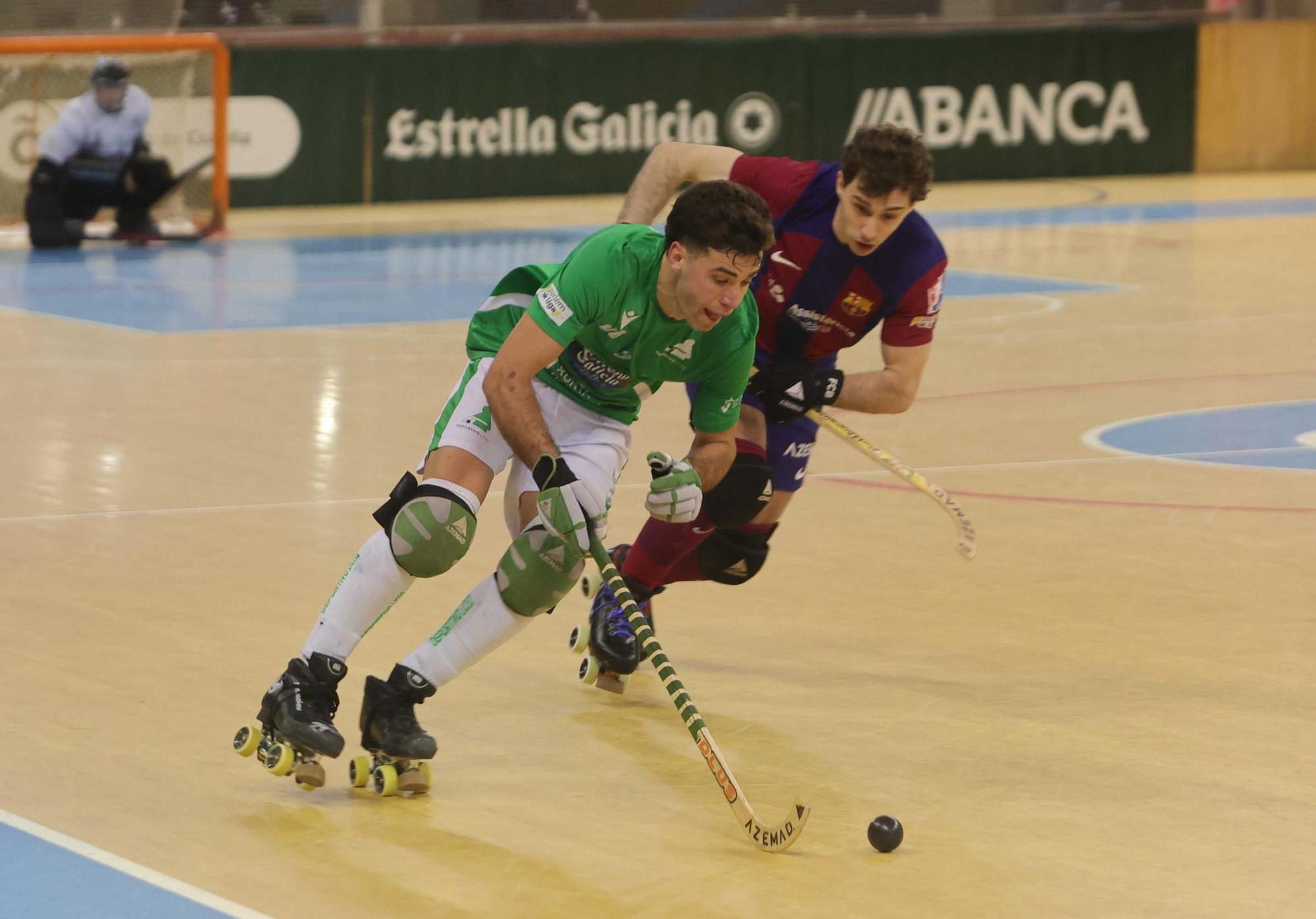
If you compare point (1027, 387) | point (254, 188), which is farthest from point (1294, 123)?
point (1027, 387)

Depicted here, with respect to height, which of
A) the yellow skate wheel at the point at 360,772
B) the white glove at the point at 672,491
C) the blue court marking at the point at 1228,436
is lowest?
the yellow skate wheel at the point at 360,772

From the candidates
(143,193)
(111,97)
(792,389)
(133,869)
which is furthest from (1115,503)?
(143,193)

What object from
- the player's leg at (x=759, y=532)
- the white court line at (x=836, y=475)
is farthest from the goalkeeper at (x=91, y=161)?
the player's leg at (x=759, y=532)

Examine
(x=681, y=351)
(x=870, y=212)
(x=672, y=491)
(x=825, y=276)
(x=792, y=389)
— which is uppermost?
(x=870, y=212)

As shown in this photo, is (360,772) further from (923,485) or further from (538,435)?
(923,485)

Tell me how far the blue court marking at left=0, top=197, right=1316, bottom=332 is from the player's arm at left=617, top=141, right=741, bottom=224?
7856 millimetres

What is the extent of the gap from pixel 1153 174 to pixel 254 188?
11.2 metres

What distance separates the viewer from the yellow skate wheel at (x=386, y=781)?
5289 mm

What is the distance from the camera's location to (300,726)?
5.17 metres

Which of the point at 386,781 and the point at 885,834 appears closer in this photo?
the point at 885,834

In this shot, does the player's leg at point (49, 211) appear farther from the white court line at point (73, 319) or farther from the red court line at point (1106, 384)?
the red court line at point (1106, 384)

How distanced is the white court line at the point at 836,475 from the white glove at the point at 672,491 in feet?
11.7

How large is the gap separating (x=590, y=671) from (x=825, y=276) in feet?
4.80

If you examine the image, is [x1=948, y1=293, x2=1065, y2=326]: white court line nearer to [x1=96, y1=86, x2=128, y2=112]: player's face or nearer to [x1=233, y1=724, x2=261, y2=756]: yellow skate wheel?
[x1=96, y1=86, x2=128, y2=112]: player's face
